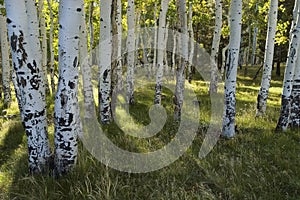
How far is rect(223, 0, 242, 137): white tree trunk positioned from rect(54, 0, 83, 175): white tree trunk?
3622 mm

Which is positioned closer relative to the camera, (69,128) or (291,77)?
(69,128)

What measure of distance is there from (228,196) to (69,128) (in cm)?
250

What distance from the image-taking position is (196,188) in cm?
405

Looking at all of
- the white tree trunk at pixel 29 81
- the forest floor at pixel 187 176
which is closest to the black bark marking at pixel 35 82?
the white tree trunk at pixel 29 81

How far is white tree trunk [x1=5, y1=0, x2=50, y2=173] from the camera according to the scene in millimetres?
3830

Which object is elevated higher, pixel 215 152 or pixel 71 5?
pixel 71 5

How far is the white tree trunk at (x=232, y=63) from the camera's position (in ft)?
19.8

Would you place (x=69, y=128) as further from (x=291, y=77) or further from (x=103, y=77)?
(x=291, y=77)

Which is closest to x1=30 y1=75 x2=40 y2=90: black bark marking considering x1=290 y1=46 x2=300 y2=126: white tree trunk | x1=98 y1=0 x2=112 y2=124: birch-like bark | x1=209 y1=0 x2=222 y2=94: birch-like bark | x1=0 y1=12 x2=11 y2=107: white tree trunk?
x1=98 y1=0 x2=112 y2=124: birch-like bark

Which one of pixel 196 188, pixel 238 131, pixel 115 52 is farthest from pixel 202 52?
pixel 196 188

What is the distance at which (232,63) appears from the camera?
6184 millimetres

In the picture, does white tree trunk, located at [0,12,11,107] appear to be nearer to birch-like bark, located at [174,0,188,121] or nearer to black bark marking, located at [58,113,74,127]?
birch-like bark, located at [174,0,188,121]

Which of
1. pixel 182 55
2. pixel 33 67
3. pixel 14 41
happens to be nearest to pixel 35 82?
pixel 33 67

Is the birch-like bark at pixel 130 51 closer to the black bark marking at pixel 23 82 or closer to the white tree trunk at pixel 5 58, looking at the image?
the white tree trunk at pixel 5 58
